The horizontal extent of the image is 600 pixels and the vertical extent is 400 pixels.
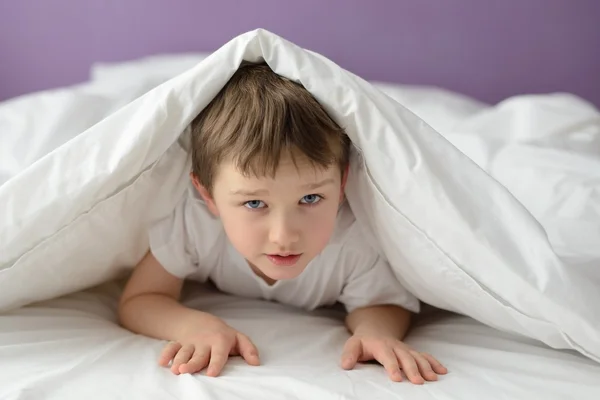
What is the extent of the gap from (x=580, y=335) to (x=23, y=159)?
2.83 ft

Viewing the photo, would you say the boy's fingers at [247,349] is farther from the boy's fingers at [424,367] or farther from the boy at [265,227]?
the boy's fingers at [424,367]

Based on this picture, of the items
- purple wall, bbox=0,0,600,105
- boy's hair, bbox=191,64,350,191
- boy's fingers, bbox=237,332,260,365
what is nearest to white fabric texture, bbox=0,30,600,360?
boy's hair, bbox=191,64,350,191

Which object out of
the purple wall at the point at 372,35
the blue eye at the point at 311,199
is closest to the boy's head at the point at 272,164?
the blue eye at the point at 311,199

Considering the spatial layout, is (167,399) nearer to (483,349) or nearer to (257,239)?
(257,239)

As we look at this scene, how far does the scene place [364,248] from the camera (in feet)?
3.55

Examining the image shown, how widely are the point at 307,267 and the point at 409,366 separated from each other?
27 cm

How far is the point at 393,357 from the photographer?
890 millimetres

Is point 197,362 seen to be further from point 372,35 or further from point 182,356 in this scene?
point 372,35

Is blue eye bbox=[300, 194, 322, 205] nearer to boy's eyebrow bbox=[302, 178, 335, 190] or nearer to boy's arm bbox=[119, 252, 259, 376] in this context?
boy's eyebrow bbox=[302, 178, 335, 190]

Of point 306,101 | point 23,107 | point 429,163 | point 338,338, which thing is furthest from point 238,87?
point 23,107

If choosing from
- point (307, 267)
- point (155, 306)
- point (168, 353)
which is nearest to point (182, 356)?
point (168, 353)

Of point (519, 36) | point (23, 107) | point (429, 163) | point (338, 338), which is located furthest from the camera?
point (519, 36)

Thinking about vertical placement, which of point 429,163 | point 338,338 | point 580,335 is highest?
point 429,163

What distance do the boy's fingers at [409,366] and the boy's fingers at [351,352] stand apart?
0.16ft
